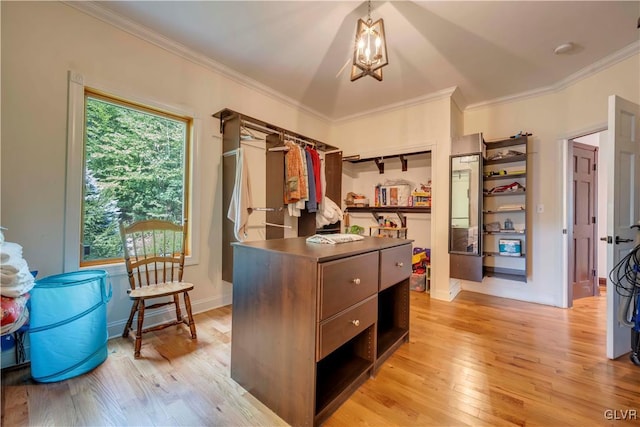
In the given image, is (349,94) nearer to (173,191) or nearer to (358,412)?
(173,191)

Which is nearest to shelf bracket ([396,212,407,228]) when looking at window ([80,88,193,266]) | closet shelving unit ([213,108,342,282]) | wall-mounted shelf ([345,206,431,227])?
wall-mounted shelf ([345,206,431,227])

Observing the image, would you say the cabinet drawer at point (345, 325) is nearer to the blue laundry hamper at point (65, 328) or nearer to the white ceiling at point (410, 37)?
the blue laundry hamper at point (65, 328)

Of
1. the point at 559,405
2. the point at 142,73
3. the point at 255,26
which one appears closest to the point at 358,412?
the point at 559,405

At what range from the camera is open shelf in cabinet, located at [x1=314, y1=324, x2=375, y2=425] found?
1350 mm

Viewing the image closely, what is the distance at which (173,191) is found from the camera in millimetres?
2623

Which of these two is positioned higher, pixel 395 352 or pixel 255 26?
pixel 255 26

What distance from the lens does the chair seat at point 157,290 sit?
6.28ft

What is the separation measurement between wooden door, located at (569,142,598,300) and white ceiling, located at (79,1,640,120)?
1.15 m

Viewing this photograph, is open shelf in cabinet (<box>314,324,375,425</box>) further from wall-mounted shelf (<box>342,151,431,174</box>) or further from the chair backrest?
wall-mounted shelf (<box>342,151,431,174</box>)

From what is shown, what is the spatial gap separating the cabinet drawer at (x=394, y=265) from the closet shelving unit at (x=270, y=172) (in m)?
1.63

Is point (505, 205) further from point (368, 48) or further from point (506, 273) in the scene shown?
point (368, 48)

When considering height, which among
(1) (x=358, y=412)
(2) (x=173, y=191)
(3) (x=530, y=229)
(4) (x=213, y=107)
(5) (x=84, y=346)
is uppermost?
(4) (x=213, y=107)

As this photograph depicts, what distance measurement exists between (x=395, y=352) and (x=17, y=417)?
2.22 m

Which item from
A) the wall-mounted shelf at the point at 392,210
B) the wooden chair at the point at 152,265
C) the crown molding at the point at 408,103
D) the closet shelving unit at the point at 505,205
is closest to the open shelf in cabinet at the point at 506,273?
the closet shelving unit at the point at 505,205
